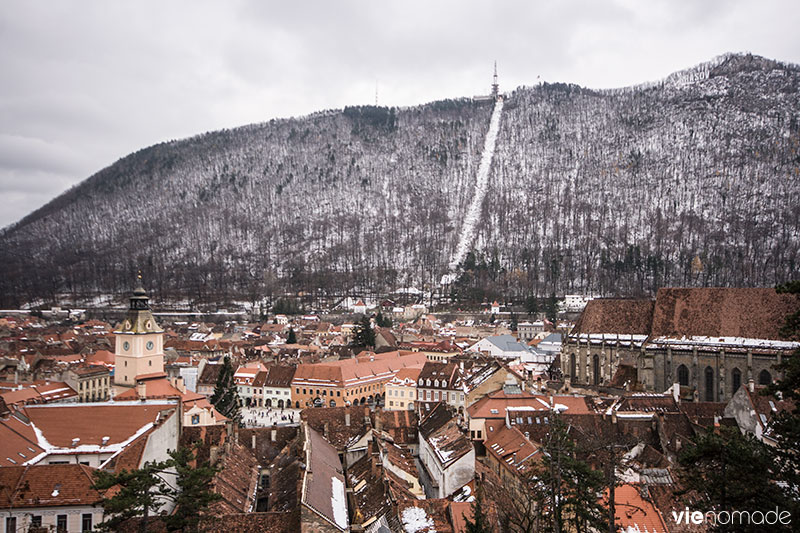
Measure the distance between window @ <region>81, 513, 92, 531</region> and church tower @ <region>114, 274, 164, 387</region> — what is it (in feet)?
77.0

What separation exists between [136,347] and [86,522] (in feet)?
79.6

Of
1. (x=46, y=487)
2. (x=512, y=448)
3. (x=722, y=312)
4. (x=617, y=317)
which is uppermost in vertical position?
(x=722, y=312)

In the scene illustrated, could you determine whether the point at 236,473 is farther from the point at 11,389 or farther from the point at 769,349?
the point at 769,349

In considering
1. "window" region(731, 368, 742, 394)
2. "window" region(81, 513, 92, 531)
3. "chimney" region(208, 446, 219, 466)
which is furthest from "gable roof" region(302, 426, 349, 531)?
"window" region(731, 368, 742, 394)

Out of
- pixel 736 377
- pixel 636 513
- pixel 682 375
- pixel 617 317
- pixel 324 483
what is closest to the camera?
pixel 636 513

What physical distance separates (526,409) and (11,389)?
115ft

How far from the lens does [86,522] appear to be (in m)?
18.3

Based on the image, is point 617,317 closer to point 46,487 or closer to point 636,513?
point 636,513

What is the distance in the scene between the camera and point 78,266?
651 feet

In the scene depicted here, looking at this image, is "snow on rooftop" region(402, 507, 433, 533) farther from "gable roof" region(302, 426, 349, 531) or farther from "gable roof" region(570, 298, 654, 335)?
"gable roof" region(570, 298, 654, 335)

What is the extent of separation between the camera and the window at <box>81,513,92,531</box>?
18.3 meters

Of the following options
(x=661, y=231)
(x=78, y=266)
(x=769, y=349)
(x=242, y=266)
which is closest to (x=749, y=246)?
(x=661, y=231)

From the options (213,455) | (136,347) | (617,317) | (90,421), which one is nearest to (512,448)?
(213,455)

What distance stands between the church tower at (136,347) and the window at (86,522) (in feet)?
77.0
